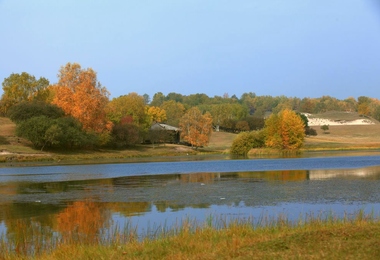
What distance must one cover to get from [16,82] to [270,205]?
333 ft

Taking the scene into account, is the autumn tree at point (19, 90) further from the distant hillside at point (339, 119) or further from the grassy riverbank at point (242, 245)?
the grassy riverbank at point (242, 245)

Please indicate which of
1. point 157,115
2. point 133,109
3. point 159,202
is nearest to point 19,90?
point 133,109

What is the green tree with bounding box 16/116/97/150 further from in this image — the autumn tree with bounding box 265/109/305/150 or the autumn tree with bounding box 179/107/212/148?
the autumn tree with bounding box 265/109/305/150

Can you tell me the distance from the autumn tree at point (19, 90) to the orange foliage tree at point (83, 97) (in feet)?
75.5

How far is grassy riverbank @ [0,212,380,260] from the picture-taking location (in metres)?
11.2

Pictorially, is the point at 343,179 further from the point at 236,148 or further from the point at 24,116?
the point at 24,116

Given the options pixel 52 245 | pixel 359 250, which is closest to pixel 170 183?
pixel 52 245

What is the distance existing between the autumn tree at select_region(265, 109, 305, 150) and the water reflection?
5522 centimetres

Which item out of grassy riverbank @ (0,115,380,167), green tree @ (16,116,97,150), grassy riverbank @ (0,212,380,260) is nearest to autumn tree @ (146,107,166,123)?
grassy riverbank @ (0,115,380,167)

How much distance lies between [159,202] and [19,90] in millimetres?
95453

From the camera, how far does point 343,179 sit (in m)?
36.7

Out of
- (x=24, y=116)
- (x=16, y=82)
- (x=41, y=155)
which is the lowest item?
(x=41, y=155)

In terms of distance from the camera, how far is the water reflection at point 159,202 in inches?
807

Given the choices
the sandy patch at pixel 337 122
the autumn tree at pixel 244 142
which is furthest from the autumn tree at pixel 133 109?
the sandy patch at pixel 337 122
